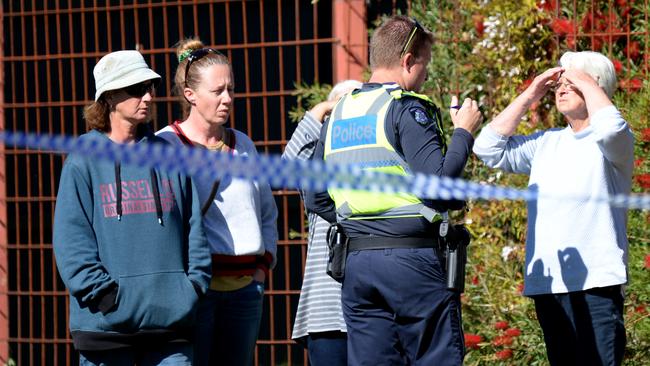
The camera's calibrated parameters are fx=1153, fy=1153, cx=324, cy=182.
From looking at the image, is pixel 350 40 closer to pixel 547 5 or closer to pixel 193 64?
pixel 547 5

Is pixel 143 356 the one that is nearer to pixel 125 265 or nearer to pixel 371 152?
pixel 125 265

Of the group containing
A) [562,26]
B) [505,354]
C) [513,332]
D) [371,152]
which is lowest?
[505,354]

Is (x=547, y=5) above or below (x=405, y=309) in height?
above

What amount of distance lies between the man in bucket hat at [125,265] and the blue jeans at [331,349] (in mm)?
688

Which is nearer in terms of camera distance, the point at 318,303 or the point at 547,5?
the point at 318,303

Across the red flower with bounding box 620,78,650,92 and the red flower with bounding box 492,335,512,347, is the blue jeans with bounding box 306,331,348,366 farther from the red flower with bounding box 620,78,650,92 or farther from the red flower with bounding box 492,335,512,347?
the red flower with bounding box 620,78,650,92

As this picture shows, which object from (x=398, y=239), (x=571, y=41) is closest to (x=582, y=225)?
(x=398, y=239)

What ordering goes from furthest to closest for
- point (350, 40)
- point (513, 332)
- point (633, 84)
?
point (350, 40) < point (633, 84) < point (513, 332)

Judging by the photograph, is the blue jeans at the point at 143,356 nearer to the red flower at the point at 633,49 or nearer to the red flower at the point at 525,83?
the red flower at the point at 525,83

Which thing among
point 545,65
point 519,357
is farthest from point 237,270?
point 545,65

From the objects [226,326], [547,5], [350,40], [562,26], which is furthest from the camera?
[350,40]

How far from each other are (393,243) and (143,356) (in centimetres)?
106

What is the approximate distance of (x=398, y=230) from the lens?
4.05m

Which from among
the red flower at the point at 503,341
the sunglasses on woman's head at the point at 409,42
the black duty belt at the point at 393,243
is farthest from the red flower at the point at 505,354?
the sunglasses on woman's head at the point at 409,42
